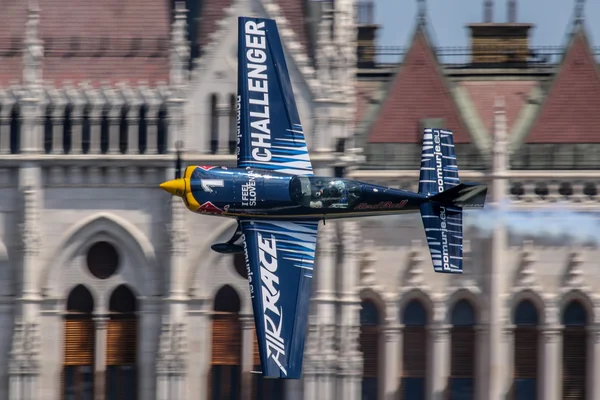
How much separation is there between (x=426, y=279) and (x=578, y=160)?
6.85 m

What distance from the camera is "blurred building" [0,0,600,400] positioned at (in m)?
103

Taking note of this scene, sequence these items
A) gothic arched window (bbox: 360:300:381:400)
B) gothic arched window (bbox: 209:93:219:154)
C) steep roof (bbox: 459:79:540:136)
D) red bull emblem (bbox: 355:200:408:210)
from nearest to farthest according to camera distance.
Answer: red bull emblem (bbox: 355:200:408:210), gothic arched window (bbox: 209:93:219:154), gothic arched window (bbox: 360:300:381:400), steep roof (bbox: 459:79:540:136)

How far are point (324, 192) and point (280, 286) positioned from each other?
3239 mm

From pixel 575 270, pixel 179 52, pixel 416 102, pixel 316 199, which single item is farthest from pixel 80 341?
pixel 575 270

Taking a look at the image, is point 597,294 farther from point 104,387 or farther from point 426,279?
point 104,387

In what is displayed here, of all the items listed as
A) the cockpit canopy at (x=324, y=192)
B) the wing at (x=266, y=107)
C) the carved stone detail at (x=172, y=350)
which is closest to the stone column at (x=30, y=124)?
the carved stone detail at (x=172, y=350)

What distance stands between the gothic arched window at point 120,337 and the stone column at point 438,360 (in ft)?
34.1

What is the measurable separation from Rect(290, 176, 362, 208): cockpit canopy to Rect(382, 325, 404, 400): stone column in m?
12.4

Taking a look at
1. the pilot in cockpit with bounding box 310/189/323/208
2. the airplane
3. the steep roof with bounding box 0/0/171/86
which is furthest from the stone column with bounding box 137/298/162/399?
the pilot in cockpit with bounding box 310/189/323/208

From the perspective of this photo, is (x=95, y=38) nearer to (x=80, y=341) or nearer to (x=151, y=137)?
(x=151, y=137)

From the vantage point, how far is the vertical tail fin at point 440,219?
94.2 metres

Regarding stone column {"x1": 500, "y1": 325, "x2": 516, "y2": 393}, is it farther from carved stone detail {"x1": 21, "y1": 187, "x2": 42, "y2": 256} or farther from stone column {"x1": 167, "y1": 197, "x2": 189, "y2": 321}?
carved stone detail {"x1": 21, "y1": 187, "x2": 42, "y2": 256}

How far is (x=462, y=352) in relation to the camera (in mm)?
105312

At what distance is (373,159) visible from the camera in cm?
10550
